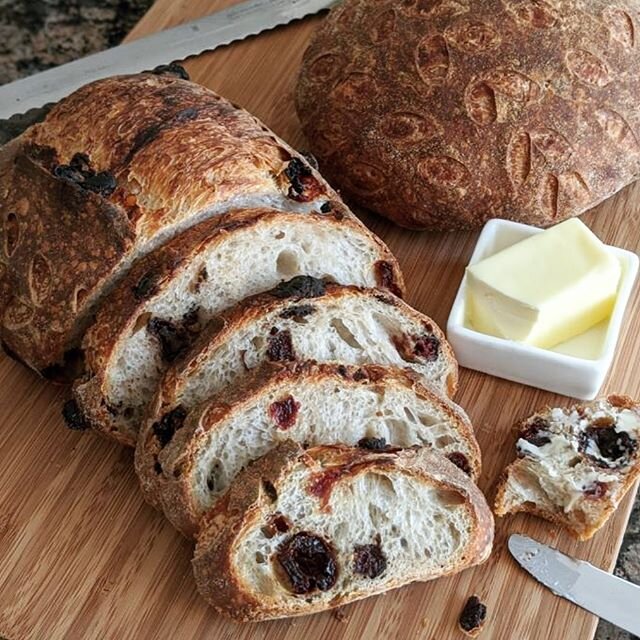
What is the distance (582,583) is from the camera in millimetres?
2334

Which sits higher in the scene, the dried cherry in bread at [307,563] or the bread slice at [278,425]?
the bread slice at [278,425]

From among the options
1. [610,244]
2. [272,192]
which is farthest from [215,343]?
[610,244]

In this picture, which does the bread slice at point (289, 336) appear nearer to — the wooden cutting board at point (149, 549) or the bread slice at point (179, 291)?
the bread slice at point (179, 291)

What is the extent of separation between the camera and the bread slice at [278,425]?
2.26 metres

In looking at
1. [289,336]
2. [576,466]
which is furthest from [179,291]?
[576,466]

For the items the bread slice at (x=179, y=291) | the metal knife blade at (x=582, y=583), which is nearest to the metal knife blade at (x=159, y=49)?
the bread slice at (x=179, y=291)

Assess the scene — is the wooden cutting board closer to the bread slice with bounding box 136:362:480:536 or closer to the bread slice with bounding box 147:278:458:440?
the bread slice with bounding box 136:362:480:536

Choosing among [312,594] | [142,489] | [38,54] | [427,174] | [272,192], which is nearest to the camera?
[312,594]

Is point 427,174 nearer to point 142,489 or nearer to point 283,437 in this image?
point 283,437

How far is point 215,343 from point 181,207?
1.20ft

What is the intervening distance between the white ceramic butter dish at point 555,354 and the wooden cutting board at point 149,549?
55mm

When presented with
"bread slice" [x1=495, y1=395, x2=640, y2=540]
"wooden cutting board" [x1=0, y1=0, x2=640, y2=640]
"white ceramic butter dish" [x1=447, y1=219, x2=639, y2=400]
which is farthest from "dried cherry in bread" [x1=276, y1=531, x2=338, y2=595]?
"white ceramic butter dish" [x1=447, y1=219, x2=639, y2=400]

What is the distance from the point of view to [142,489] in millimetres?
2410

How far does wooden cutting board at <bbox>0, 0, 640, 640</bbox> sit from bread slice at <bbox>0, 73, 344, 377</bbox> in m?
0.24
